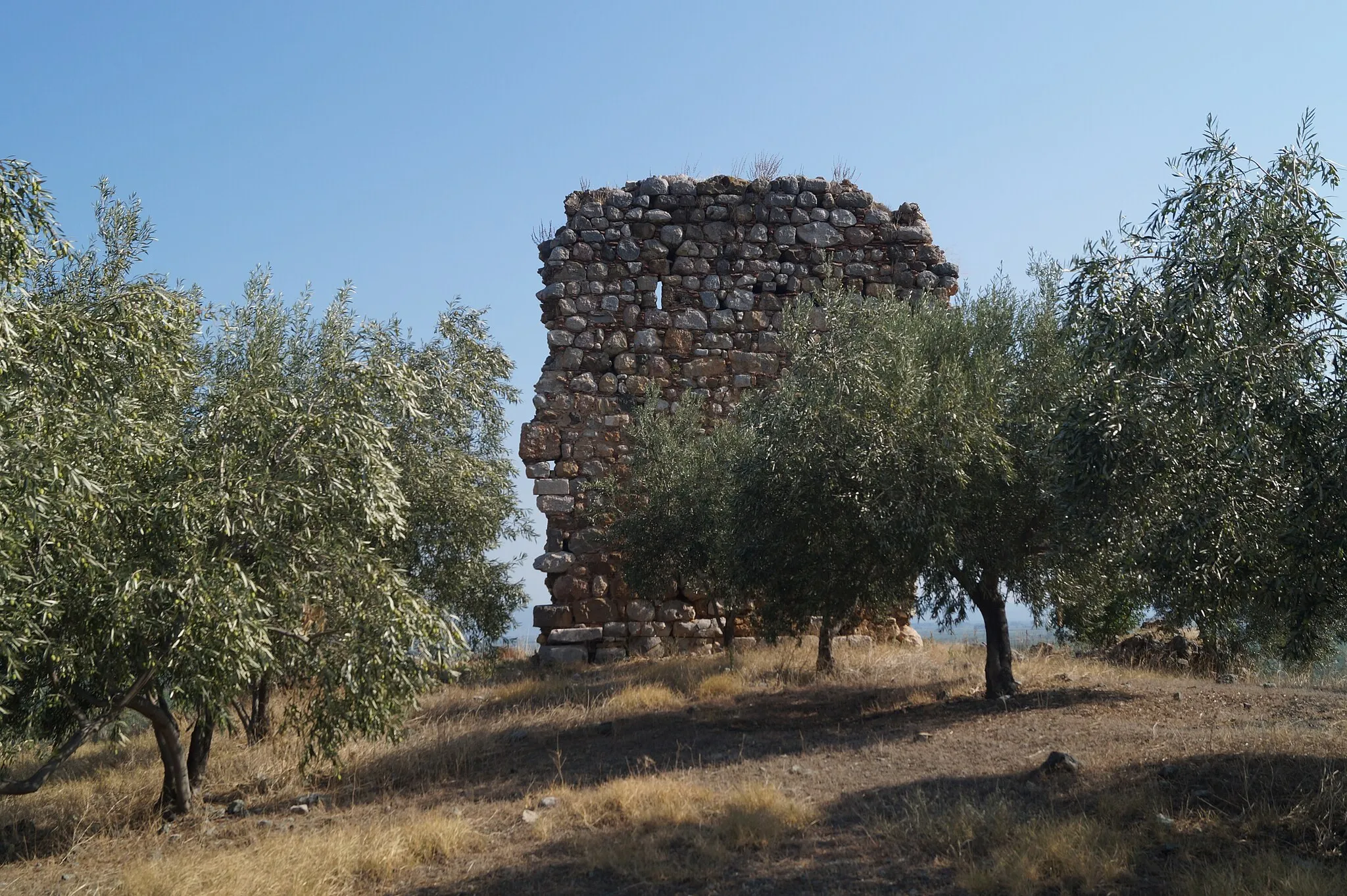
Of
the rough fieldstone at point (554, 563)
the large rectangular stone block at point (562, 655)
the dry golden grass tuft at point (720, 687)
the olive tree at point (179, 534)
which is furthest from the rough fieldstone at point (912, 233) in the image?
the olive tree at point (179, 534)

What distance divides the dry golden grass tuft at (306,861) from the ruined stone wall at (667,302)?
7.52 meters

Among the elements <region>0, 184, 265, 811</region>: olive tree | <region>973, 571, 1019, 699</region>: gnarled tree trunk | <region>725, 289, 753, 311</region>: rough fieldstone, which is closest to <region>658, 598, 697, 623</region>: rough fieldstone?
<region>725, 289, 753, 311</region>: rough fieldstone

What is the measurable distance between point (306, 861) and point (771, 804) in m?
2.82

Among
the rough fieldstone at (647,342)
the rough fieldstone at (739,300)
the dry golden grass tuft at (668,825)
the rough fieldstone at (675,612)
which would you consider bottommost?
the dry golden grass tuft at (668,825)

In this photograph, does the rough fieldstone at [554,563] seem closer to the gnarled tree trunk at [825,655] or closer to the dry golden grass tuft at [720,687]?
the dry golden grass tuft at [720,687]

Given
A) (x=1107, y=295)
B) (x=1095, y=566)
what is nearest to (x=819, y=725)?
(x=1095, y=566)

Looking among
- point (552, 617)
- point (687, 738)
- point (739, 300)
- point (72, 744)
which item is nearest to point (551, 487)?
point (552, 617)

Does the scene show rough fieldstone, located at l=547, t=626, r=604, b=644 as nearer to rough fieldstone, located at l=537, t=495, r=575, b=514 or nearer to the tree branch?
rough fieldstone, located at l=537, t=495, r=575, b=514

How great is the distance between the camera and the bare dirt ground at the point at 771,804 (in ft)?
17.9

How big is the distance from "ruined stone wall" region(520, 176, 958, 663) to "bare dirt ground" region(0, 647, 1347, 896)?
3789 millimetres

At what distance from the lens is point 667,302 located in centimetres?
1501

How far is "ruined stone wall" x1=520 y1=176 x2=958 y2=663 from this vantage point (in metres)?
14.3

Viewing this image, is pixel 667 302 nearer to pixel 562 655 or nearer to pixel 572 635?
pixel 572 635

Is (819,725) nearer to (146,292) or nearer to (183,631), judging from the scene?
(183,631)
